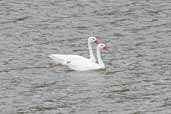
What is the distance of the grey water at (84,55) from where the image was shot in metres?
26.4

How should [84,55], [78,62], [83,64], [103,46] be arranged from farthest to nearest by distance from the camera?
[84,55], [103,46], [83,64], [78,62]

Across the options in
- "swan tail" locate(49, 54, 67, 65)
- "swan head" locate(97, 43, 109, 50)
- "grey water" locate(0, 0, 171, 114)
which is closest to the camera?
"grey water" locate(0, 0, 171, 114)

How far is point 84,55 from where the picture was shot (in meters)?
33.5

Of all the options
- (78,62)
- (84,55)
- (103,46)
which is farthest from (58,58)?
(84,55)

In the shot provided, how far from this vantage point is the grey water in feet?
86.7

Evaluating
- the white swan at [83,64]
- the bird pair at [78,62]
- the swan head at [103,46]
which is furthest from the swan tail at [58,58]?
the swan head at [103,46]

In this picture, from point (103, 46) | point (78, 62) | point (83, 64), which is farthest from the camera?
point (103, 46)

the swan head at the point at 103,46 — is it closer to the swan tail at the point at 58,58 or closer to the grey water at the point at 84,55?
the grey water at the point at 84,55

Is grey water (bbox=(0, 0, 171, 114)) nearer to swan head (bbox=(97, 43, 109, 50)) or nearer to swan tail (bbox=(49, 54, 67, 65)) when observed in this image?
swan tail (bbox=(49, 54, 67, 65))

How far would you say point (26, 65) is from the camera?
31094mm

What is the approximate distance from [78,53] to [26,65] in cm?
297

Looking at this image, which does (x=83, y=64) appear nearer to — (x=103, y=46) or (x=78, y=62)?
(x=78, y=62)

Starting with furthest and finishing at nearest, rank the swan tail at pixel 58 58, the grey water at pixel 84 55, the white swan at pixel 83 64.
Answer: the swan tail at pixel 58 58 < the white swan at pixel 83 64 < the grey water at pixel 84 55

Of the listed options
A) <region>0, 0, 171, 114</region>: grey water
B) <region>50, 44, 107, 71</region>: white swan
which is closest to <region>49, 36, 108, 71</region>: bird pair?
<region>50, 44, 107, 71</region>: white swan
